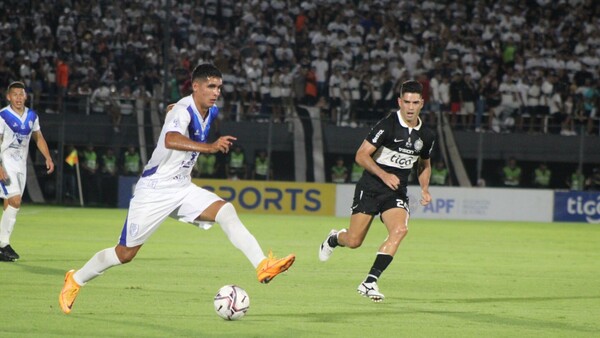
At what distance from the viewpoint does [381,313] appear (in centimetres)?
997

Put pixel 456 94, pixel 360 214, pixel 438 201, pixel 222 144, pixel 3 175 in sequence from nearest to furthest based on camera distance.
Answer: pixel 222 144 → pixel 360 214 → pixel 3 175 → pixel 438 201 → pixel 456 94

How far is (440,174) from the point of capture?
29609 mm

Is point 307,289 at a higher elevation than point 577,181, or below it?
higher

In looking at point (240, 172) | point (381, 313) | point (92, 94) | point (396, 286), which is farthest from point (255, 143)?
point (381, 313)

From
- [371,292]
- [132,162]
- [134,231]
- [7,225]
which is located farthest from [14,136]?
[132,162]

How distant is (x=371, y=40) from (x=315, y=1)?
284 cm

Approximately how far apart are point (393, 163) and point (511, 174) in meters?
19.2

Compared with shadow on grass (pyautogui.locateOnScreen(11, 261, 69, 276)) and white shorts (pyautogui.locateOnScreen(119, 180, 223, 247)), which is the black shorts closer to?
white shorts (pyautogui.locateOnScreen(119, 180, 223, 247))

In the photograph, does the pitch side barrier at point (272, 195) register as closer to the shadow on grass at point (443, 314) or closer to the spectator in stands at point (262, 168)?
the spectator in stands at point (262, 168)

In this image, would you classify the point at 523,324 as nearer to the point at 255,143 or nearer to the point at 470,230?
the point at 470,230

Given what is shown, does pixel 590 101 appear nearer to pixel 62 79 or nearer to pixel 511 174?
pixel 511 174

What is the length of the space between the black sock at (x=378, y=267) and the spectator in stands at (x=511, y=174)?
1965 centimetres

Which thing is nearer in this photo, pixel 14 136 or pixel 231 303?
pixel 231 303

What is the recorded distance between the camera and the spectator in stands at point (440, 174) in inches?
1165
